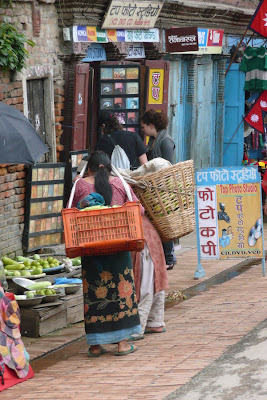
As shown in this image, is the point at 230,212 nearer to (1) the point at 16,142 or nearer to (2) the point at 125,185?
(1) the point at 16,142

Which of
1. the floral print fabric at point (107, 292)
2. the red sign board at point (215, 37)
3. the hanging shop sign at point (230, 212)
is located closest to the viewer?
the floral print fabric at point (107, 292)

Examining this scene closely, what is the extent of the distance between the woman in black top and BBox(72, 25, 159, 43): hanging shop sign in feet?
7.53

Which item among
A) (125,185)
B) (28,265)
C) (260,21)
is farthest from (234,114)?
(125,185)

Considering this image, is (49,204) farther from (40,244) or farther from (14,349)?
(14,349)

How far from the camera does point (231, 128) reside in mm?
20266

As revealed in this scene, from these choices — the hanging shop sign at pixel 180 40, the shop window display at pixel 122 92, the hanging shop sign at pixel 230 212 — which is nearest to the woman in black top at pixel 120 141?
the hanging shop sign at pixel 230 212

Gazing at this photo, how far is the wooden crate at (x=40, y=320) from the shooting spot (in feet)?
28.0

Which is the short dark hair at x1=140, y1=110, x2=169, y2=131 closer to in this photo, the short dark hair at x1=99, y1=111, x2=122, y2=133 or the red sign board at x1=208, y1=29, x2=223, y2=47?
the short dark hair at x1=99, y1=111, x2=122, y2=133

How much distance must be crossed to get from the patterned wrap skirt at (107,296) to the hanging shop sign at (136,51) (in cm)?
835

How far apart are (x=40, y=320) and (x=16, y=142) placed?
1.67 metres

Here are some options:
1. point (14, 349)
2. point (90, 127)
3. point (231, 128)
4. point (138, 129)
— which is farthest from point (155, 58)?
point (14, 349)

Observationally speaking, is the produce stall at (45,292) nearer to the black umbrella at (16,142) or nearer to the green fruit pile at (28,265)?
the green fruit pile at (28,265)

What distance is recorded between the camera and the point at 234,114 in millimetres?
20125

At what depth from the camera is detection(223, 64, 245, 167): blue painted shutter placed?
781 inches
